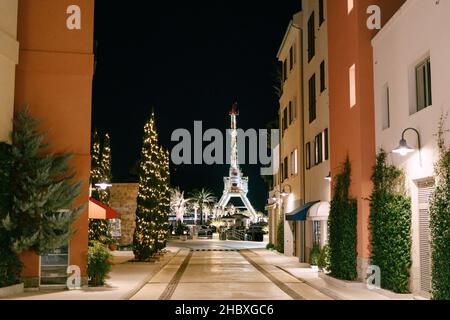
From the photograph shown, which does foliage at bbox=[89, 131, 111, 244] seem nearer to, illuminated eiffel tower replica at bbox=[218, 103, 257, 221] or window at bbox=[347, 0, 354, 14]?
window at bbox=[347, 0, 354, 14]

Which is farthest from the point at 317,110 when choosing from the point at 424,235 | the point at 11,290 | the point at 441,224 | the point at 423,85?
the point at 11,290

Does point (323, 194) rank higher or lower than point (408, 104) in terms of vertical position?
lower

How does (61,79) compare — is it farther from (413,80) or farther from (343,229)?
(413,80)

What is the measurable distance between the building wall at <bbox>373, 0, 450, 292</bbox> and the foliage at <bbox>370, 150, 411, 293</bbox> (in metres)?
0.24

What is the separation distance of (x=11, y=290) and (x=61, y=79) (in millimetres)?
6419

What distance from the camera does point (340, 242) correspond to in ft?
66.8

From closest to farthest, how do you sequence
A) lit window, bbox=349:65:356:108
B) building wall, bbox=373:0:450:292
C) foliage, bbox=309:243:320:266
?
building wall, bbox=373:0:450:292 → lit window, bbox=349:65:356:108 → foliage, bbox=309:243:320:266

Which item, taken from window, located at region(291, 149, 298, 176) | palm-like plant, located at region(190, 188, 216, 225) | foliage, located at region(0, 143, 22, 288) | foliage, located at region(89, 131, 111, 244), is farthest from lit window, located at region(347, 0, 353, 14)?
palm-like plant, located at region(190, 188, 216, 225)

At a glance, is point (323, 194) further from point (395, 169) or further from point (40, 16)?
point (40, 16)

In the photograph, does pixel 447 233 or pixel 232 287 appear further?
pixel 232 287

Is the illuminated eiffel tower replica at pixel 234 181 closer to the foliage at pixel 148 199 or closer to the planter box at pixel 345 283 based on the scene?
the foliage at pixel 148 199

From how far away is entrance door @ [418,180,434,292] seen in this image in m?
15.8

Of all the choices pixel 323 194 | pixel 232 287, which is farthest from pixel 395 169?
pixel 323 194
